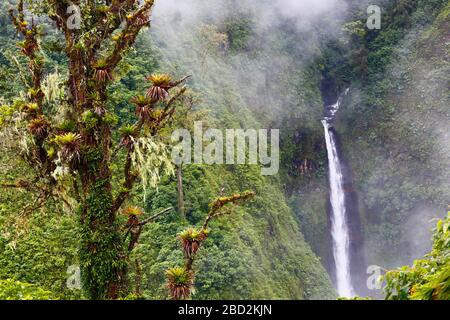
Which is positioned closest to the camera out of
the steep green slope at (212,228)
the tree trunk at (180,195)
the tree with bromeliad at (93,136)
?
the tree with bromeliad at (93,136)

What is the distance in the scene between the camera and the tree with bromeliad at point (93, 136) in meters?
7.52

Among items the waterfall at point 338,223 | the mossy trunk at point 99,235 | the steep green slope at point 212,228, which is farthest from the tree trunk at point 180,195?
the waterfall at point 338,223

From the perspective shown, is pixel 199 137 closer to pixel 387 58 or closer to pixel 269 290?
pixel 269 290

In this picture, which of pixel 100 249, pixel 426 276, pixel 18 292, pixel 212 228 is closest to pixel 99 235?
pixel 100 249

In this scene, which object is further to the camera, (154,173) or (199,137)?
(199,137)

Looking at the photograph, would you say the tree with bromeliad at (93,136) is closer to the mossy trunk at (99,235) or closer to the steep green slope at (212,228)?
the mossy trunk at (99,235)

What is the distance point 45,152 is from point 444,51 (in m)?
36.6

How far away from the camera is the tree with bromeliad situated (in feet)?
24.7

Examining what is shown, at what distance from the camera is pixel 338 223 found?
3578 centimetres

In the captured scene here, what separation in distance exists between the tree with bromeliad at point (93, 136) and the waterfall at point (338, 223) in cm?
2746

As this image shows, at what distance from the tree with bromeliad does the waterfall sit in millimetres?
27457

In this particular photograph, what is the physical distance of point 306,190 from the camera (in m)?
35.9

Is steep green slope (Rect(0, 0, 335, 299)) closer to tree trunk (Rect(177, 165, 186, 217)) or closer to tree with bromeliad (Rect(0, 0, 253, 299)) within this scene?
tree trunk (Rect(177, 165, 186, 217))
